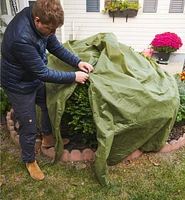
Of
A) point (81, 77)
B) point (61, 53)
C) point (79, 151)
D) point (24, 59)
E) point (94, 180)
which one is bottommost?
point (94, 180)

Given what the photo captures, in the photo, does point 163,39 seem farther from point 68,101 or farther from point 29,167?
point 29,167

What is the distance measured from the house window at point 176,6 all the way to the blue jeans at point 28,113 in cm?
498

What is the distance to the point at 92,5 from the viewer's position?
5.73 metres

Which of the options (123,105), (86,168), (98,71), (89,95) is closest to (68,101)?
(89,95)

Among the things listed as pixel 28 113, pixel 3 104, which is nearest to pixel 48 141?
pixel 28 113

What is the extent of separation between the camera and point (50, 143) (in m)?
2.43

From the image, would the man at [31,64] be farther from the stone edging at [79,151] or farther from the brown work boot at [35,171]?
the stone edging at [79,151]

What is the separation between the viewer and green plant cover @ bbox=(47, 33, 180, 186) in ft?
6.11

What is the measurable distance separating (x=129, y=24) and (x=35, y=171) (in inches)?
198

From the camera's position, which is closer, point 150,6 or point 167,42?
point 167,42

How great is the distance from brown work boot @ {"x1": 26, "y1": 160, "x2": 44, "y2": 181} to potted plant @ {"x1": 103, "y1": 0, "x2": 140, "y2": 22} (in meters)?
4.78

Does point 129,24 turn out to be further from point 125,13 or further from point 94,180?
point 94,180

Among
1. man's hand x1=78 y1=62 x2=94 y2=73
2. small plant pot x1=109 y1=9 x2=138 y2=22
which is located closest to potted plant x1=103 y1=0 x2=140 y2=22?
small plant pot x1=109 y1=9 x2=138 y2=22

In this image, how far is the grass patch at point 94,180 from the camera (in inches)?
76.8
